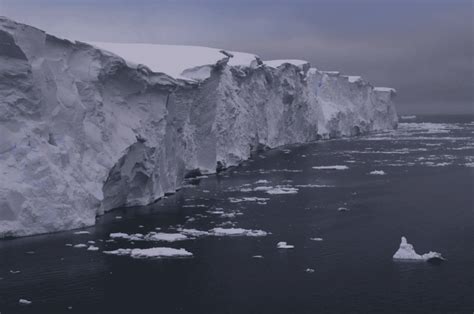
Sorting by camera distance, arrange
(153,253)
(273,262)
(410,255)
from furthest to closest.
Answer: (153,253), (410,255), (273,262)

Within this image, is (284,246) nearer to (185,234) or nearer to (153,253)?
(185,234)

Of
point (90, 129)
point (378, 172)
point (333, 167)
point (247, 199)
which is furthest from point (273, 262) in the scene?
point (333, 167)

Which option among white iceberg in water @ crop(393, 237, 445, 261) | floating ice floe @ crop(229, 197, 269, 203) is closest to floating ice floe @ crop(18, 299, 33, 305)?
white iceberg in water @ crop(393, 237, 445, 261)

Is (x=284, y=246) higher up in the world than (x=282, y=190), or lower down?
lower down

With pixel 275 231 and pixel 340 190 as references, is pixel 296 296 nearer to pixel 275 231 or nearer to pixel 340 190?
pixel 275 231

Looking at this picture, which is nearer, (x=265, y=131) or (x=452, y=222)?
(x=452, y=222)

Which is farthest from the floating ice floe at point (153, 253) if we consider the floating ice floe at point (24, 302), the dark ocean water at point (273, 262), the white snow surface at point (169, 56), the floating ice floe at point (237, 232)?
the white snow surface at point (169, 56)

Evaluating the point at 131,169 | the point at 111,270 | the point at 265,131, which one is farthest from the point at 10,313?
the point at 265,131
